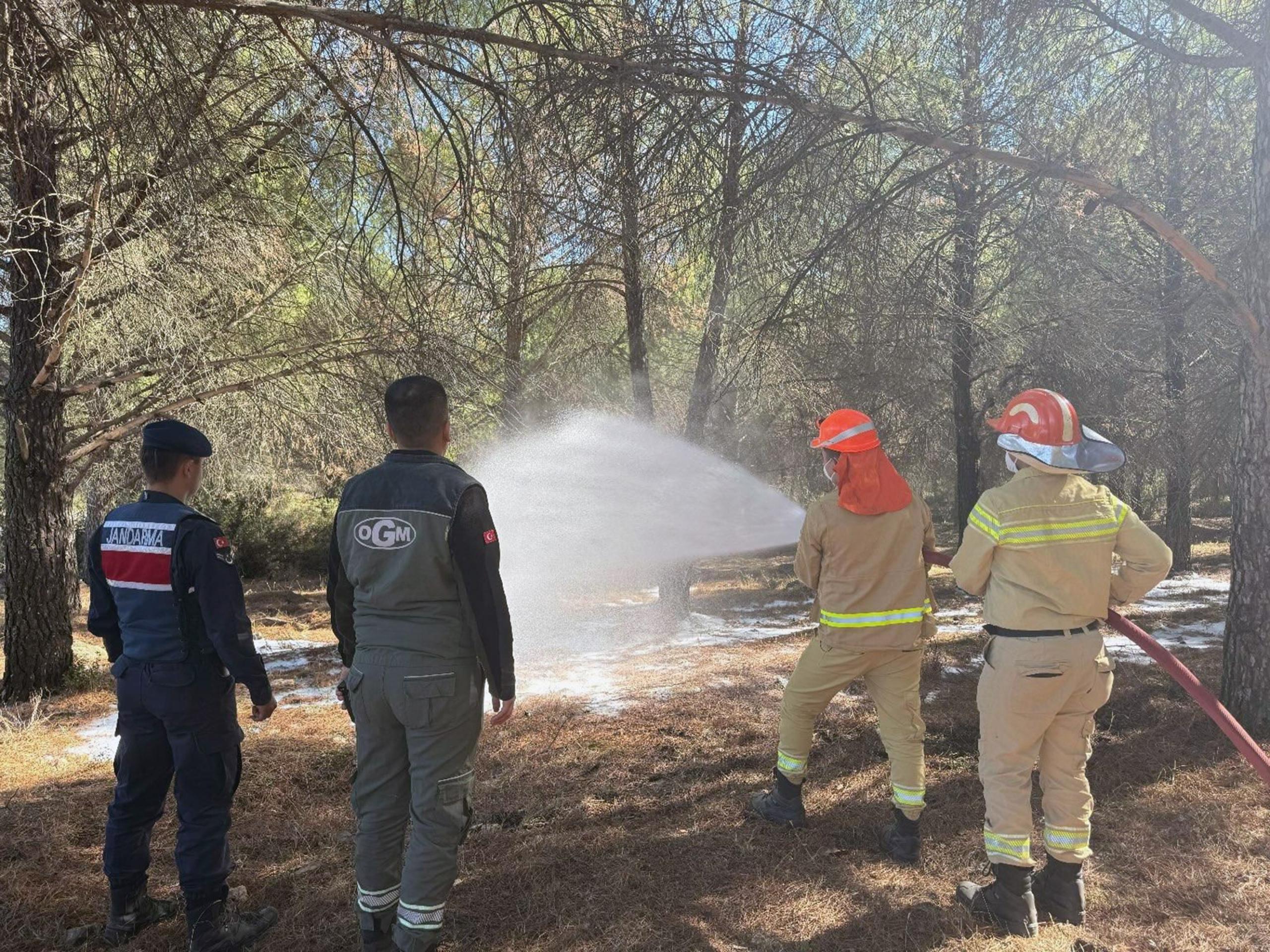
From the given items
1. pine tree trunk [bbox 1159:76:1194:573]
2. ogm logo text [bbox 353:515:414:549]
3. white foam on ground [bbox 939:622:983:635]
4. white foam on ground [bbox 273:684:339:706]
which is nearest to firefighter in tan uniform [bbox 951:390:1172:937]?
ogm logo text [bbox 353:515:414:549]

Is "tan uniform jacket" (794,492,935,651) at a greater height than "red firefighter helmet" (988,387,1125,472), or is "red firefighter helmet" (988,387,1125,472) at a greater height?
"red firefighter helmet" (988,387,1125,472)

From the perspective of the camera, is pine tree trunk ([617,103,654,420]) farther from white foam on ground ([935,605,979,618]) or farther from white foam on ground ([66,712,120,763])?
white foam on ground ([935,605,979,618])

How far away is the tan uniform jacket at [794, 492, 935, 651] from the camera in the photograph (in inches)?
149

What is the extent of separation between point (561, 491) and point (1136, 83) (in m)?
7.26

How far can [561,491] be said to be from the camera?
10859 mm

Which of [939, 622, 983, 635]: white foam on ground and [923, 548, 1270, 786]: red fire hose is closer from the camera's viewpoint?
[923, 548, 1270, 786]: red fire hose

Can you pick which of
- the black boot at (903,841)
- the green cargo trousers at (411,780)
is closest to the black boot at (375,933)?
the green cargo trousers at (411,780)

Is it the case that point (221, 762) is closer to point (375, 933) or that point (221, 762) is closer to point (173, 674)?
point (173, 674)

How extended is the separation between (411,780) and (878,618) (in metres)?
2.10

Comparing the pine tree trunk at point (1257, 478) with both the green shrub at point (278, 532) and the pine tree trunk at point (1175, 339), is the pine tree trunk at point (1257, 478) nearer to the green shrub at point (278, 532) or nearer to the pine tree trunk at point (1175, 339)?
the pine tree trunk at point (1175, 339)

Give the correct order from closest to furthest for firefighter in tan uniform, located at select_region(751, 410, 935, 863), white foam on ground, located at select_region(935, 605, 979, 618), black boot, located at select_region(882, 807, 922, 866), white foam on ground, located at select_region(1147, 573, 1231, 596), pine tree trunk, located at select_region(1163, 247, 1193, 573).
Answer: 1. black boot, located at select_region(882, 807, 922, 866)
2. firefighter in tan uniform, located at select_region(751, 410, 935, 863)
3. white foam on ground, located at select_region(935, 605, 979, 618)
4. pine tree trunk, located at select_region(1163, 247, 1193, 573)
5. white foam on ground, located at select_region(1147, 573, 1231, 596)

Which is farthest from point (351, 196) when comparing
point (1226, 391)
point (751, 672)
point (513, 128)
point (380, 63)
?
point (1226, 391)

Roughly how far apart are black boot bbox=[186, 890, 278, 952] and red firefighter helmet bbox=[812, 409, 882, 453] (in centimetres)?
293

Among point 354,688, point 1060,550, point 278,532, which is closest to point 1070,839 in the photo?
point 1060,550
